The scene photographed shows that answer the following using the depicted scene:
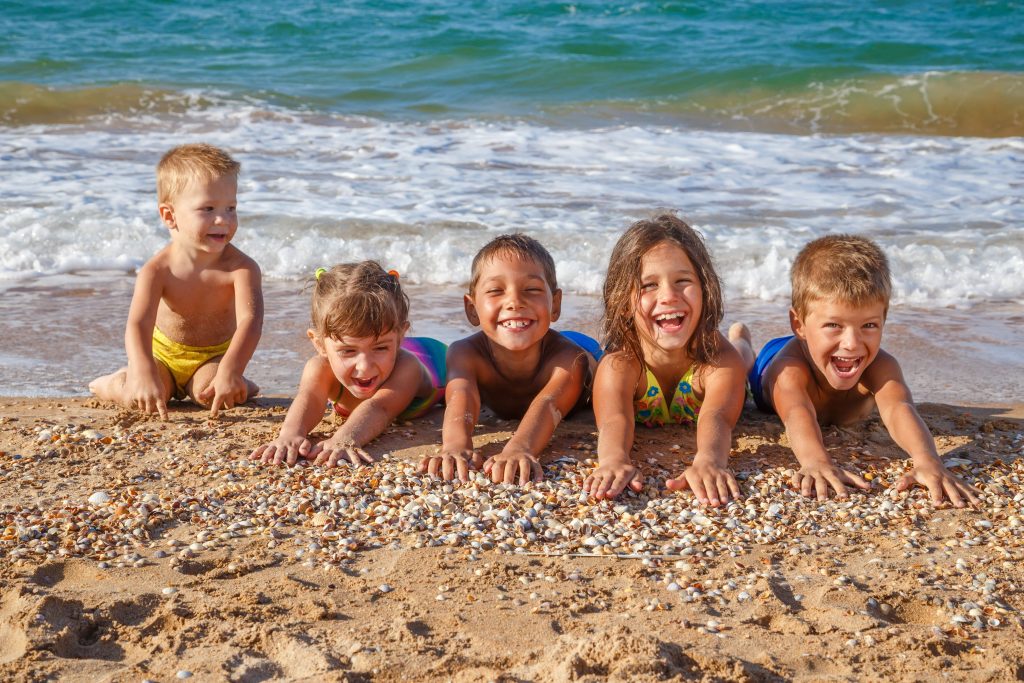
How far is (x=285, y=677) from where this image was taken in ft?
8.83

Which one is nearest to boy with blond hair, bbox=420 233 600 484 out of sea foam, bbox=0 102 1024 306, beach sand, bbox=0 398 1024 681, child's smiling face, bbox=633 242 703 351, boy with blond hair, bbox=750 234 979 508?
beach sand, bbox=0 398 1024 681

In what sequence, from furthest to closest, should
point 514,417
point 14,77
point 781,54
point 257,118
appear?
point 781,54 < point 14,77 < point 257,118 < point 514,417

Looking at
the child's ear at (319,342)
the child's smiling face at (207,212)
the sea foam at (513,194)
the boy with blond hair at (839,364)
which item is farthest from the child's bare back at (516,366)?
the sea foam at (513,194)

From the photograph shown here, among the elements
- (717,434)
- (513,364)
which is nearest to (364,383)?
(513,364)

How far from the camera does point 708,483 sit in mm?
3836

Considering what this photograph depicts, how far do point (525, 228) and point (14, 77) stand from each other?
8.80 metres

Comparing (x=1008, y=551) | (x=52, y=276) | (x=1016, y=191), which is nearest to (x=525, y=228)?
(x=52, y=276)

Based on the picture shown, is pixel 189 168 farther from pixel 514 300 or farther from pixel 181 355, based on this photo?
pixel 514 300

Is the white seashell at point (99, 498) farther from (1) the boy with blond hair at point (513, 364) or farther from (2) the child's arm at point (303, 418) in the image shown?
(1) the boy with blond hair at point (513, 364)

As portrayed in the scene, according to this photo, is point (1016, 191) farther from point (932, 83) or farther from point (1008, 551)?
point (1008, 551)

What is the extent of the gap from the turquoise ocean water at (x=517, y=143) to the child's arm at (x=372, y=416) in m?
1.05

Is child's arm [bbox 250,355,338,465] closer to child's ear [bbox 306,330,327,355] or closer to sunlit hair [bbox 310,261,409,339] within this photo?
child's ear [bbox 306,330,327,355]

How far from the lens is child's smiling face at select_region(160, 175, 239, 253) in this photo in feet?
16.3

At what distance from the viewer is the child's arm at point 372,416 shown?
415cm
